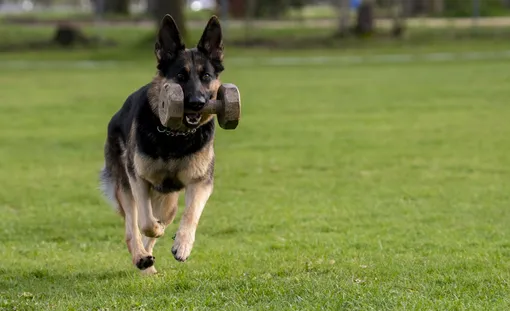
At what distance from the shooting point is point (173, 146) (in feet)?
23.2

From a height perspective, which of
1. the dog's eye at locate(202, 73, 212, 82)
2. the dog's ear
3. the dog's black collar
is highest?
the dog's ear

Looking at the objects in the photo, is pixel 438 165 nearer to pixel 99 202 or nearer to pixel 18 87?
pixel 99 202

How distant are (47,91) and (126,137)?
1667cm

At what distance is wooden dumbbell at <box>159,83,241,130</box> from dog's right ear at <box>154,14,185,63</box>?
0.42 metres

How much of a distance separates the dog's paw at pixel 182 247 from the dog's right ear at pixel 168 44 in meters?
1.39

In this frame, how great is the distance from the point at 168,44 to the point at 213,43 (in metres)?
0.37

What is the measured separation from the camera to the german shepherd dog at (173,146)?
22.9 feet

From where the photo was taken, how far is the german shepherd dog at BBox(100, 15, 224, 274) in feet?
22.9

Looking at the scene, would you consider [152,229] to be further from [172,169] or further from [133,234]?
[172,169]

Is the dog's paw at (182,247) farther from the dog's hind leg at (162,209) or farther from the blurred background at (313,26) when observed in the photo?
the blurred background at (313,26)

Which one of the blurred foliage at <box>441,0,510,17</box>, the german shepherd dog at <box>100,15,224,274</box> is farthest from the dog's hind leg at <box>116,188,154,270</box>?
the blurred foliage at <box>441,0,510,17</box>

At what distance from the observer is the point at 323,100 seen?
2145 centimetres

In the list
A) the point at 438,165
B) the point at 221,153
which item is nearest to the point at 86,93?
the point at 221,153

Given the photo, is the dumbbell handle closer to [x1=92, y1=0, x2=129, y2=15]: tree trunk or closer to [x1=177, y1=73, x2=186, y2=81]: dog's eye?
[x1=177, y1=73, x2=186, y2=81]: dog's eye
